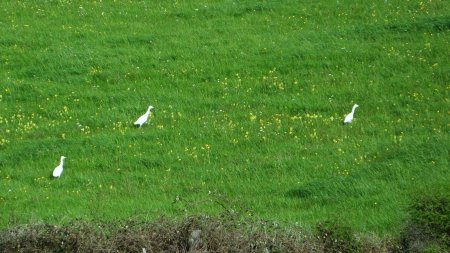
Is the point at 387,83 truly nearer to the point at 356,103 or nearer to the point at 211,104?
the point at 356,103

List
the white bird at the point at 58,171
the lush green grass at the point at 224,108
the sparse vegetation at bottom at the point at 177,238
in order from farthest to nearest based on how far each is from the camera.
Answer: the white bird at the point at 58,171, the lush green grass at the point at 224,108, the sparse vegetation at bottom at the point at 177,238

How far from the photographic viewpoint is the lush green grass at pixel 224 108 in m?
15.0

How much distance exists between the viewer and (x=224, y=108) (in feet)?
62.6

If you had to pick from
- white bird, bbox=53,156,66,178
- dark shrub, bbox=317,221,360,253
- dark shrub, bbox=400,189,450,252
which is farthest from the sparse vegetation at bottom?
white bird, bbox=53,156,66,178

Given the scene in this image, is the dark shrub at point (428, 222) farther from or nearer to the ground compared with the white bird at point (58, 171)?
farther from the ground

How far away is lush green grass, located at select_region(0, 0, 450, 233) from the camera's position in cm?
1498

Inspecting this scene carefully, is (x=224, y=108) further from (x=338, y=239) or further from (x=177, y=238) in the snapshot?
(x=338, y=239)

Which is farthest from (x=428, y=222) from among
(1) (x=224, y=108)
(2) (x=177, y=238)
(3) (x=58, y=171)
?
(1) (x=224, y=108)

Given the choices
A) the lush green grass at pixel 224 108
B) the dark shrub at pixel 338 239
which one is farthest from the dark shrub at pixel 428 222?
the lush green grass at pixel 224 108

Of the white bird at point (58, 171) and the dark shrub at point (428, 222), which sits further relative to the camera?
the white bird at point (58, 171)

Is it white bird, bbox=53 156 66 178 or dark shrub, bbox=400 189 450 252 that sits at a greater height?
dark shrub, bbox=400 189 450 252

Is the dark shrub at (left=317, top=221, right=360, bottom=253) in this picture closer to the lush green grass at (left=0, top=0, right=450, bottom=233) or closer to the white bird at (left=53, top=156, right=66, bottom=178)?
the lush green grass at (left=0, top=0, right=450, bottom=233)

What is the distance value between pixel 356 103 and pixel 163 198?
228 inches

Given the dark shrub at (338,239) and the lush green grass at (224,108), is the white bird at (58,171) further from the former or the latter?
the dark shrub at (338,239)
